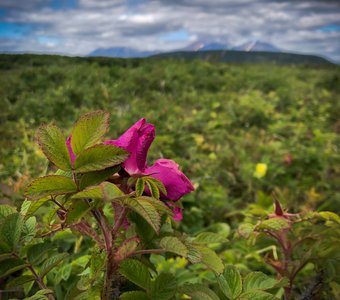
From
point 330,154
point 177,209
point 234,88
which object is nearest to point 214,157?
point 330,154

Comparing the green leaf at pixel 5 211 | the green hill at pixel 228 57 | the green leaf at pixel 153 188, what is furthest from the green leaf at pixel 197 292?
the green hill at pixel 228 57

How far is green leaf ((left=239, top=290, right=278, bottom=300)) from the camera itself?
562 mm

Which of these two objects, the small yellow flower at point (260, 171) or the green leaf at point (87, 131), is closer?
the green leaf at point (87, 131)

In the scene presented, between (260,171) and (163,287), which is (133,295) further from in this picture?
(260,171)

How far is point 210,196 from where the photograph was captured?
2.34 meters

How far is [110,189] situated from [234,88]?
812cm

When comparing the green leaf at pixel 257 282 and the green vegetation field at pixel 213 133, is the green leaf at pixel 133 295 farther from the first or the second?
the green vegetation field at pixel 213 133

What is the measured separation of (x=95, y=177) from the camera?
0.49 metres

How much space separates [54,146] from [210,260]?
0.76 ft

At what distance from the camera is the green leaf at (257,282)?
61 centimetres

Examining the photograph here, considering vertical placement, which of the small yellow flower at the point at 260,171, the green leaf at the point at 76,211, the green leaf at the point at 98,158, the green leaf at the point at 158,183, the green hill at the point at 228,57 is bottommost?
the small yellow flower at the point at 260,171

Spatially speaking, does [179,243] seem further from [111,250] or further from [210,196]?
[210,196]

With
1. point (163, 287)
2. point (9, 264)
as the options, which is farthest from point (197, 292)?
point (9, 264)

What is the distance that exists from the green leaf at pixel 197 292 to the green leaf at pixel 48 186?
0.66 ft
